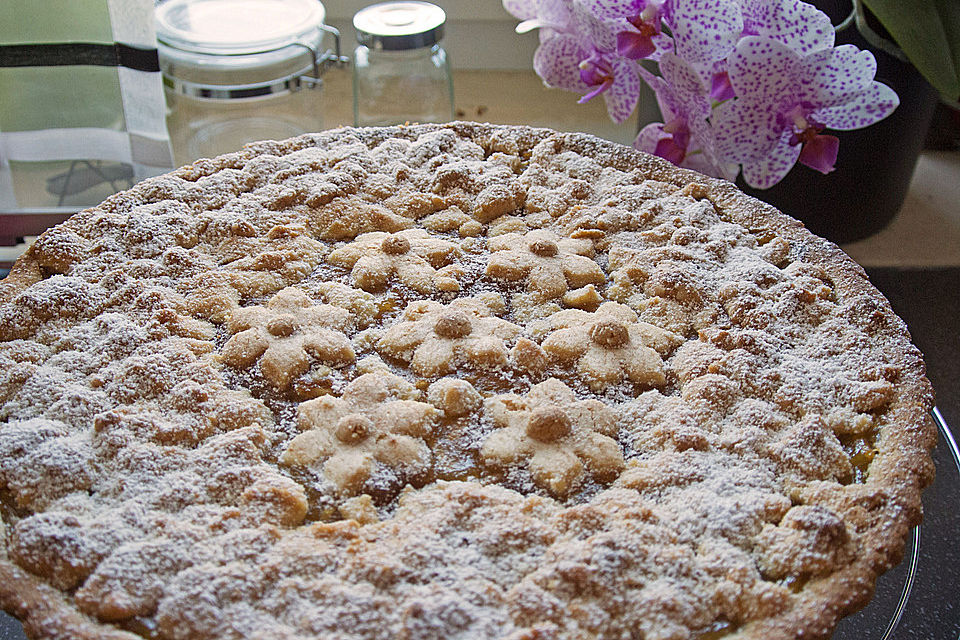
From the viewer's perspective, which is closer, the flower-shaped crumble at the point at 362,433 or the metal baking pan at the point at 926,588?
the flower-shaped crumble at the point at 362,433

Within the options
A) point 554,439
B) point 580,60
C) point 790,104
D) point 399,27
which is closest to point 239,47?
point 399,27

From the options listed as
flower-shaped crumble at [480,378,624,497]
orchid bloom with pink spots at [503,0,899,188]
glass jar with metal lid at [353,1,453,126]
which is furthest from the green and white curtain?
flower-shaped crumble at [480,378,624,497]

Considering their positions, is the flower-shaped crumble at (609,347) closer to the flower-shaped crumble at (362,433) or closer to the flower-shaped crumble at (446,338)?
the flower-shaped crumble at (446,338)

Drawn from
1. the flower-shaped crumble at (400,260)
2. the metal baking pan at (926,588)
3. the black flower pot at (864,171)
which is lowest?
the metal baking pan at (926,588)

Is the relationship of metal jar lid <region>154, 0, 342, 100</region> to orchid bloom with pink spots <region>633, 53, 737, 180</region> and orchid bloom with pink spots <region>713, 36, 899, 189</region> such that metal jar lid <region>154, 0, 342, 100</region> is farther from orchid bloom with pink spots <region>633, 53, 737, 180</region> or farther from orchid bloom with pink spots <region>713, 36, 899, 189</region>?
orchid bloom with pink spots <region>713, 36, 899, 189</region>

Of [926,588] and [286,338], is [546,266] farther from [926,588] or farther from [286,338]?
[926,588]

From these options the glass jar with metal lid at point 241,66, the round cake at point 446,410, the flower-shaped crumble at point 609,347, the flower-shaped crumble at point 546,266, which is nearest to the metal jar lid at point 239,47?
the glass jar with metal lid at point 241,66

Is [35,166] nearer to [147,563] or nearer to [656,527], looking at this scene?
[147,563]
